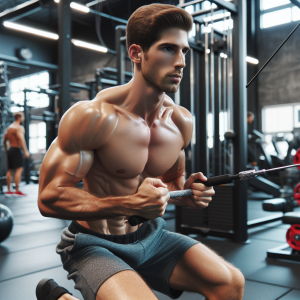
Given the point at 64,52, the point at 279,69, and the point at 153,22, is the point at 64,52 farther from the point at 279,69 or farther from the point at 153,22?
the point at 279,69

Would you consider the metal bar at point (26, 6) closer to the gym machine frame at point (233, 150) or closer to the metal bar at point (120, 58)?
the metal bar at point (120, 58)

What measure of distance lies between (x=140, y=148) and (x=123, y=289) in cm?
46

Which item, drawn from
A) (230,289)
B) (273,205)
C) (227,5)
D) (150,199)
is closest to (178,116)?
(150,199)

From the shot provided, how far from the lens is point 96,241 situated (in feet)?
3.73

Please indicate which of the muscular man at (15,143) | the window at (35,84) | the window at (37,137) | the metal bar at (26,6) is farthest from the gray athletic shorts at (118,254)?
the window at (35,84)

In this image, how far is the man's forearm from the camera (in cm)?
105

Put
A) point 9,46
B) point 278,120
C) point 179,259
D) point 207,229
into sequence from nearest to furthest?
point 179,259 → point 207,229 → point 278,120 → point 9,46

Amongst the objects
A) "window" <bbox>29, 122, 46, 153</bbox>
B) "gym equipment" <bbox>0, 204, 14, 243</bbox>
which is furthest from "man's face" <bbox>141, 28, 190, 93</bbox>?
"window" <bbox>29, 122, 46, 153</bbox>

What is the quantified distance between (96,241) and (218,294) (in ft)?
1.44

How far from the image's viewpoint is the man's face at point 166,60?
3.64 feet

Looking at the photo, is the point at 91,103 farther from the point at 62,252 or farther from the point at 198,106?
the point at 198,106

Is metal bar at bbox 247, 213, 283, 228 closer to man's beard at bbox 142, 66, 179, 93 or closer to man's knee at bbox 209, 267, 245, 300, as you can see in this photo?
man's knee at bbox 209, 267, 245, 300

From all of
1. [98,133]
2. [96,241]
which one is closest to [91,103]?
Result: [98,133]

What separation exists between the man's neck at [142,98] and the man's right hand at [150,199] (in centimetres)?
35
